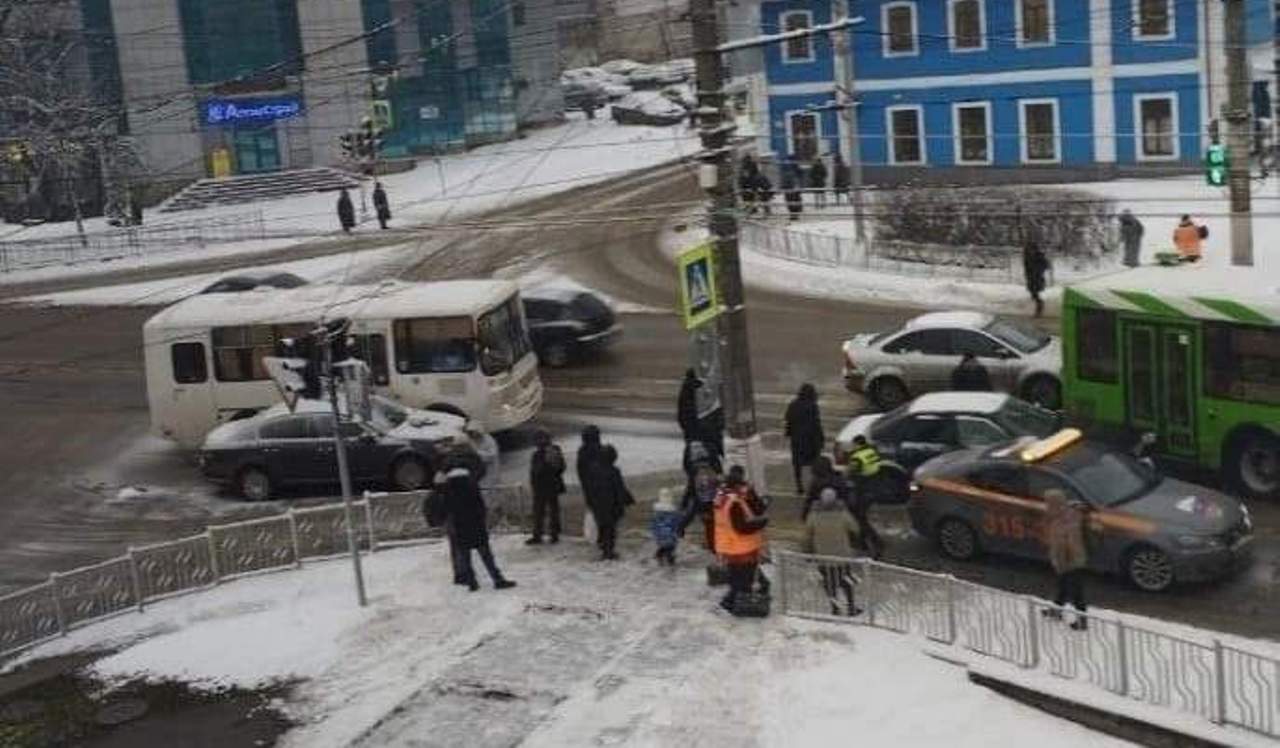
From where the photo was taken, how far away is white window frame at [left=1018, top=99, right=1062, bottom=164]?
4516 centimetres

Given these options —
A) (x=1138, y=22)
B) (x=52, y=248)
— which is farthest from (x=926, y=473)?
(x=52, y=248)

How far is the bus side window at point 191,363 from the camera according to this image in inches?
1028

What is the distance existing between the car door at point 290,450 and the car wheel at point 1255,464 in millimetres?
12151

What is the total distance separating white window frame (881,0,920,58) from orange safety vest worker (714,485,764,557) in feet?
110

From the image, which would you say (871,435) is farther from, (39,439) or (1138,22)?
(1138,22)

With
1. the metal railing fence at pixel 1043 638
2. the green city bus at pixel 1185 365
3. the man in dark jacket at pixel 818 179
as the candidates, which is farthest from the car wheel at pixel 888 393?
the man in dark jacket at pixel 818 179

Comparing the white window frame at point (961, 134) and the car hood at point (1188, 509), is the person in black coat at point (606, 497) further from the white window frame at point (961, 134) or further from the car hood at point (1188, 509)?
the white window frame at point (961, 134)

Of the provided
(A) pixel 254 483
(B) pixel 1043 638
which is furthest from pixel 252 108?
(B) pixel 1043 638

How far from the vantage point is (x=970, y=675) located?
13.7 metres

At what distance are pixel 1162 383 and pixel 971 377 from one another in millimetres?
3440

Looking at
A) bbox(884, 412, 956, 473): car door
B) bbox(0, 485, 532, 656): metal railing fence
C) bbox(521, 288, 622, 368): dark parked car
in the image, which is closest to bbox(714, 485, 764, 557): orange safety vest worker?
bbox(884, 412, 956, 473): car door

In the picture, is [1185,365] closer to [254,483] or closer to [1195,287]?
[1195,287]

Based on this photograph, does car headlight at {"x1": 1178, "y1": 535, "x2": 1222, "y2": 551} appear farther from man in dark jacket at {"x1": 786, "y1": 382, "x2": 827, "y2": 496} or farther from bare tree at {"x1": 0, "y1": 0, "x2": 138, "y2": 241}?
bare tree at {"x1": 0, "y1": 0, "x2": 138, "y2": 241}

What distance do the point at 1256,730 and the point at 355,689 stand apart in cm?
768
